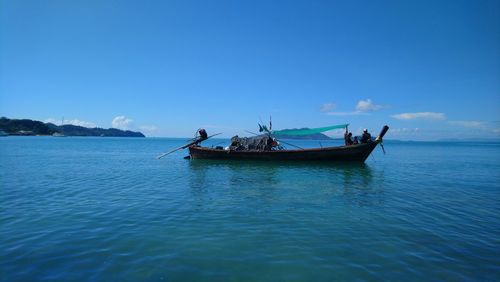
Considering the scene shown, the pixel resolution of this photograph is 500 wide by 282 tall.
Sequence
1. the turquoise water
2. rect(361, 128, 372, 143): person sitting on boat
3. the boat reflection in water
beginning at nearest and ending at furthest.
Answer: the turquoise water < the boat reflection in water < rect(361, 128, 372, 143): person sitting on boat

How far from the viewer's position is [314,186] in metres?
15.8

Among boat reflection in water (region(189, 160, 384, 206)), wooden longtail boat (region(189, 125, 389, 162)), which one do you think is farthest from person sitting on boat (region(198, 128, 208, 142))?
boat reflection in water (region(189, 160, 384, 206))

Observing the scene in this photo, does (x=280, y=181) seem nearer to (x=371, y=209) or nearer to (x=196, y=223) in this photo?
(x=371, y=209)

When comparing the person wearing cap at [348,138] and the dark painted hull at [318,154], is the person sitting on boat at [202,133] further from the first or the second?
the person wearing cap at [348,138]

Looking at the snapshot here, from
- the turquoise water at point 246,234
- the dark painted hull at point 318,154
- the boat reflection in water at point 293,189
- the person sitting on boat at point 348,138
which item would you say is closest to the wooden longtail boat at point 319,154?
the dark painted hull at point 318,154

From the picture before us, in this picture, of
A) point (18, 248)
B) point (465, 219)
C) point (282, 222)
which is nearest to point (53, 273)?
point (18, 248)

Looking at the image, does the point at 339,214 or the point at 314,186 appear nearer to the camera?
the point at 339,214

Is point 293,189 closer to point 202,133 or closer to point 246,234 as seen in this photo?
point 246,234

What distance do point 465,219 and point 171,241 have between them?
952 centimetres

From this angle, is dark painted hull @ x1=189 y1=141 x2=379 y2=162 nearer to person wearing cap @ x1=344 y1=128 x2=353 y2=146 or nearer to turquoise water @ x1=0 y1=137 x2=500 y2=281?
person wearing cap @ x1=344 y1=128 x2=353 y2=146

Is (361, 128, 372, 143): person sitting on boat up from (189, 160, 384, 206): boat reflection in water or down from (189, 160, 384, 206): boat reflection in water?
up

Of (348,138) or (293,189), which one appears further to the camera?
(348,138)

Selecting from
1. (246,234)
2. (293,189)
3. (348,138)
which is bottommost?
(246,234)

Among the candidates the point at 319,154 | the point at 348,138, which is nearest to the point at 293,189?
the point at 319,154
